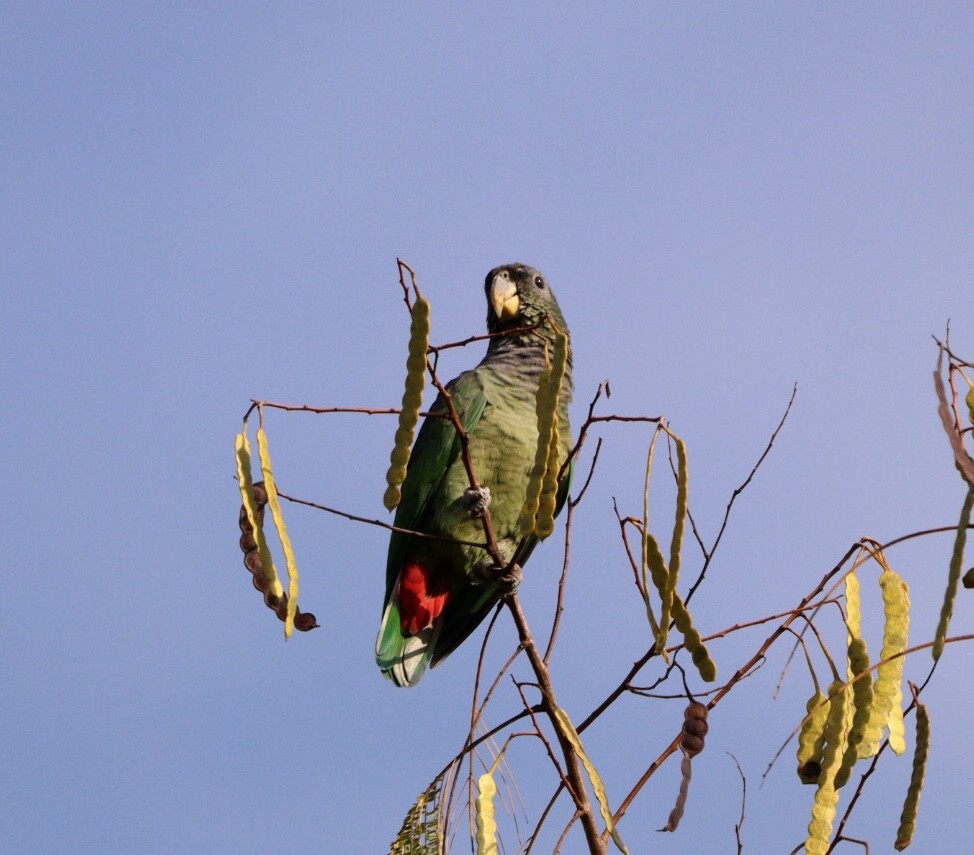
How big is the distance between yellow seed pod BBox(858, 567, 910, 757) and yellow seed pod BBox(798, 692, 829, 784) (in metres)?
0.11

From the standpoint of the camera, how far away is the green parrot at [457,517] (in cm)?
473

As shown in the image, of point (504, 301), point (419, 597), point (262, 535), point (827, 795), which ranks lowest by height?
point (827, 795)

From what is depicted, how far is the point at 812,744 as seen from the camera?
8.13 ft

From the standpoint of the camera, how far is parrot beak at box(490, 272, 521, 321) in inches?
221

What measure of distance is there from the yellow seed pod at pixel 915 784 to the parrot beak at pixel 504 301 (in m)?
3.39

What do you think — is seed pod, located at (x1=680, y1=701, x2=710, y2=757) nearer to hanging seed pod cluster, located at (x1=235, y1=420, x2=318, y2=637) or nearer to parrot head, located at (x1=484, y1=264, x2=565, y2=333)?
hanging seed pod cluster, located at (x1=235, y1=420, x2=318, y2=637)

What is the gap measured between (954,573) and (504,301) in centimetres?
393

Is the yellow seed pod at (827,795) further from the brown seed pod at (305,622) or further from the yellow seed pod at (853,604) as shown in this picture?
the brown seed pod at (305,622)

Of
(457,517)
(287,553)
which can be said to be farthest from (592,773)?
(457,517)

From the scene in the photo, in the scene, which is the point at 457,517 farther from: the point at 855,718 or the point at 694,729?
the point at 855,718

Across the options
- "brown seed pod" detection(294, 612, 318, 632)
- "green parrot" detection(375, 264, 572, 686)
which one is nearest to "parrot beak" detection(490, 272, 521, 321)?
"green parrot" detection(375, 264, 572, 686)

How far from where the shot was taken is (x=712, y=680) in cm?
254

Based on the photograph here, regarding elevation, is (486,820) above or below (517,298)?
below

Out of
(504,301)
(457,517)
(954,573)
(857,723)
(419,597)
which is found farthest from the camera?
(504,301)
